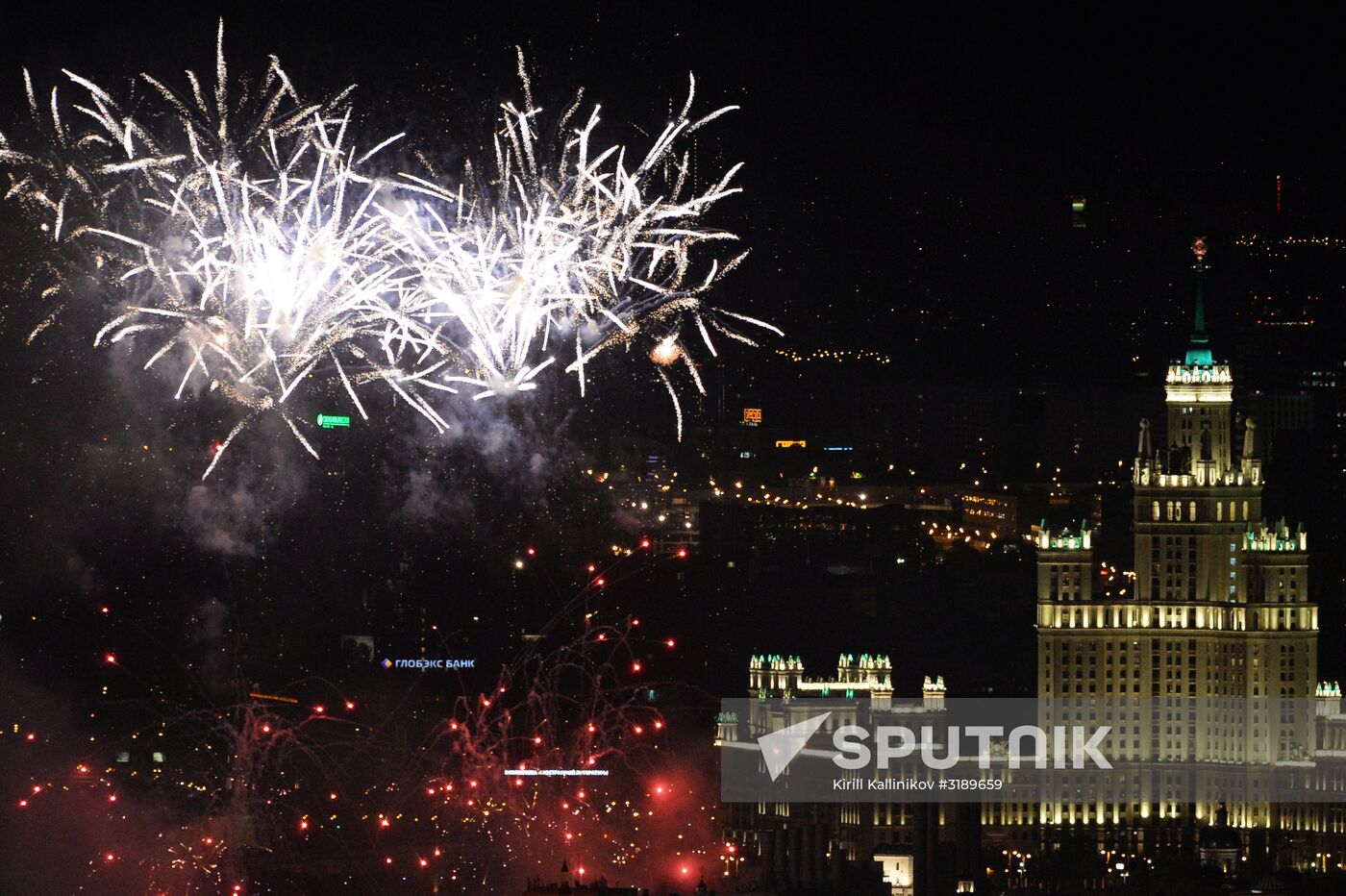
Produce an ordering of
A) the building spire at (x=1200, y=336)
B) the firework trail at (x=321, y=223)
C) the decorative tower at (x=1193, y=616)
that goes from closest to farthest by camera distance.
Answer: the firework trail at (x=321, y=223) → the building spire at (x=1200, y=336) → the decorative tower at (x=1193, y=616)

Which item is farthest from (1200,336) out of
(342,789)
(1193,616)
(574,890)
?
(574,890)

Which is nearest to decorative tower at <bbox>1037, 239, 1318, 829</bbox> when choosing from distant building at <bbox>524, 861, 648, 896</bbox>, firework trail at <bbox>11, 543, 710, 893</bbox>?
firework trail at <bbox>11, 543, 710, 893</bbox>

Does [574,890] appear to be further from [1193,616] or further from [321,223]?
[1193,616]

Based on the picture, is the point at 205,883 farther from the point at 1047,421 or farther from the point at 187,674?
the point at 1047,421

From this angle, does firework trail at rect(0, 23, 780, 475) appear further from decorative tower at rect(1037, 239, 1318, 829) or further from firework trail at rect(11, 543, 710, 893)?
decorative tower at rect(1037, 239, 1318, 829)

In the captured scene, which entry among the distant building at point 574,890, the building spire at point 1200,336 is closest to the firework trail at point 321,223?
the distant building at point 574,890

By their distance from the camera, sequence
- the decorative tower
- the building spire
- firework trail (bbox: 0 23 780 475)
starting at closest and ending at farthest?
1. firework trail (bbox: 0 23 780 475)
2. the building spire
3. the decorative tower

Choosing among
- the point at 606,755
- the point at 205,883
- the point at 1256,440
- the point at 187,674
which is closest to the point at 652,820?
the point at 606,755

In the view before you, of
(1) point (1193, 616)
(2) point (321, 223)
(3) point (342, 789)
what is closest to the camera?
(2) point (321, 223)

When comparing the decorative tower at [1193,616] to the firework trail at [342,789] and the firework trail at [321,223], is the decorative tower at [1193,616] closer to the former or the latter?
the firework trail at [342,789]
